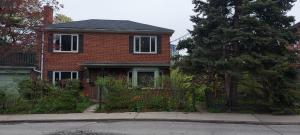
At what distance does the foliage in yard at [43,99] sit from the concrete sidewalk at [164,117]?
4.22ft

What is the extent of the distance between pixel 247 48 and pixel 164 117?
218 inches

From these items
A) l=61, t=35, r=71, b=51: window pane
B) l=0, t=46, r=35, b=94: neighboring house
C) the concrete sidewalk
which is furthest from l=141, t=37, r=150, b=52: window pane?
the concrete sidewalk

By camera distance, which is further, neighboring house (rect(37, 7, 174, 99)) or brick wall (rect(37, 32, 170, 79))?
brick wall (rect(37, 32, 170, 79))

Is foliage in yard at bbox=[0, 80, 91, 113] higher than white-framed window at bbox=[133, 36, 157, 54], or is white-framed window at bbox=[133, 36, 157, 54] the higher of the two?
white-framed window at bbox=[133, 36, 157, 54]

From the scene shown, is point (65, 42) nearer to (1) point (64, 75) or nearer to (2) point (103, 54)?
(1) point (64, 75)

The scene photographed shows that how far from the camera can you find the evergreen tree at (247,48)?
880 inches

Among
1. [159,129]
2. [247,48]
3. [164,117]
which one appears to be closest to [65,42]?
[247,48]

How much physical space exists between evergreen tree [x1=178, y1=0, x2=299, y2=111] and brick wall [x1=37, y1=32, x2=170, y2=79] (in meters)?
10.8

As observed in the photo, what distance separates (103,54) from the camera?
115 feet

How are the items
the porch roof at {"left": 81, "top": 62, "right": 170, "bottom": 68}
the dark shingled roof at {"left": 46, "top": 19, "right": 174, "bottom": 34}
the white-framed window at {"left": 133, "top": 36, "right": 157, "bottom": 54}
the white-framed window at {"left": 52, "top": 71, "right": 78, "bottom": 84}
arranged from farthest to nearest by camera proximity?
the white-framed window at {"left": 133, "top": 36, "right": 157, "bottom": 54} → the white-framed window at {"left": 52, "top": 71, "right": 78, "bottom": 84} → the dark shingled roof at {"left": 46, "top": 19, "right": 174, "bottom": 34} → the porch roof at {"left": 81, "top": 62, "right": 170, "bottom": 68}

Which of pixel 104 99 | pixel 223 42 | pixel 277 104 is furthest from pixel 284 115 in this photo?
pixel 104 99

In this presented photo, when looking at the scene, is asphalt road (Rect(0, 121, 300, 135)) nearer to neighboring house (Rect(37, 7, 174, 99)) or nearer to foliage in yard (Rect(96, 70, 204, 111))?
foliage in yard (Rect(96, 70, 204, 111))

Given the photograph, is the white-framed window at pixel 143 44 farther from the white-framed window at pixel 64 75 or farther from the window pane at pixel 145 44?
the white-framed window at pixel 64 75

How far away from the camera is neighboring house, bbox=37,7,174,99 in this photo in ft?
112
